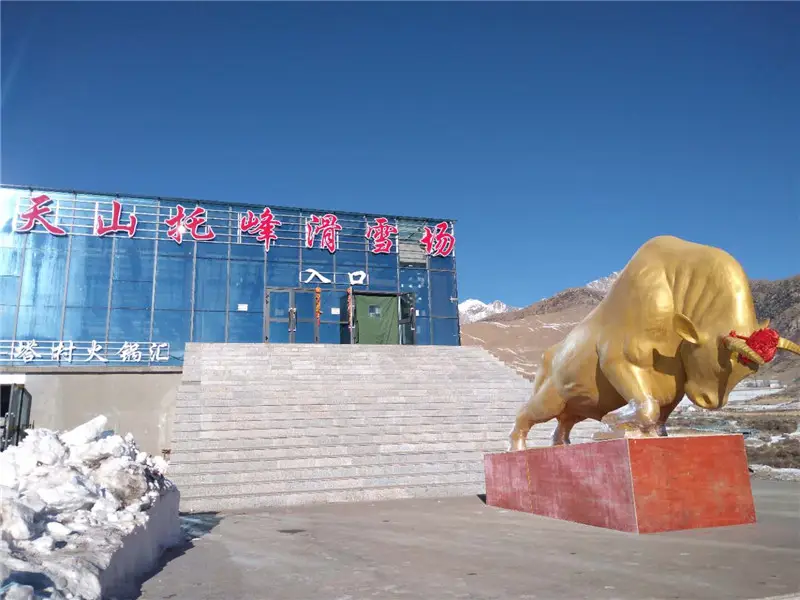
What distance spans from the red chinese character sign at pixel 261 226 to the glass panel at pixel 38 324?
5878 millimetres

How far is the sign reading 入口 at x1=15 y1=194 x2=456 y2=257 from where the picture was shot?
16.8m

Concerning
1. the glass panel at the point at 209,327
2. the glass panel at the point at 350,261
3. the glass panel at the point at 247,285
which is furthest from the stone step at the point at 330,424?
the glass panel at the point at 350,261

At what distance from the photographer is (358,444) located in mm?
10227

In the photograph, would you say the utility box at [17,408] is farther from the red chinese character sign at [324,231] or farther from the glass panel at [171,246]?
the red chinese character sign at [324,231]

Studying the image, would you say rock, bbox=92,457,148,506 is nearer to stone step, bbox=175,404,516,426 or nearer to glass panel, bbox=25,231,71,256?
stone step, bbox=175,404,516,426

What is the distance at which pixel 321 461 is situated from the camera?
9570 mm

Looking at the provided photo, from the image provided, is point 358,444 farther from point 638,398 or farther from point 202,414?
point 638,398

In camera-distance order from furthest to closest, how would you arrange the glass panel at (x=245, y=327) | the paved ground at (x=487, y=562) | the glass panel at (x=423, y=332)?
the glass panel at (x=423, y=332)
the glass panel at (x=245, y=327)
the paved ground at (x=487, y=562)

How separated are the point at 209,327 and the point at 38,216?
5.64m

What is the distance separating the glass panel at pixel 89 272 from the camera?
16594mm

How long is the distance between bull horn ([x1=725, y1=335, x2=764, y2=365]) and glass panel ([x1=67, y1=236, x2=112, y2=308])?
16.4m

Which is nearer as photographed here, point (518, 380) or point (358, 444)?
point (358, 444)

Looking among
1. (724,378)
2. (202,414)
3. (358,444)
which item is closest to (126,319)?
(202,414)

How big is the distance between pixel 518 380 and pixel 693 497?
30.9ft
